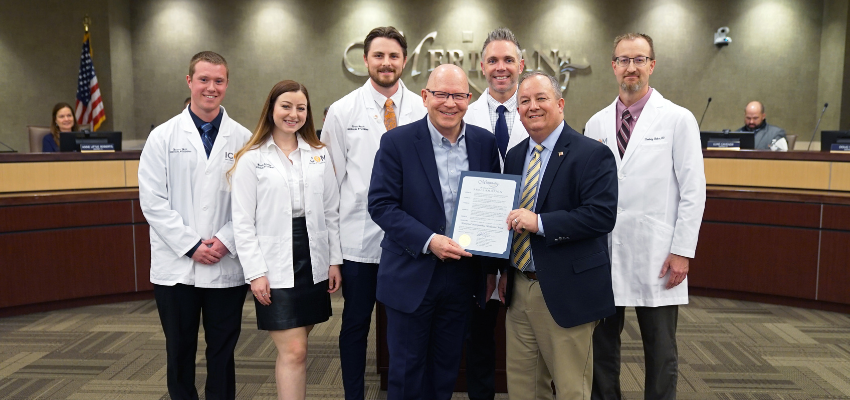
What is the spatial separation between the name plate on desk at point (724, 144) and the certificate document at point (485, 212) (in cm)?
427

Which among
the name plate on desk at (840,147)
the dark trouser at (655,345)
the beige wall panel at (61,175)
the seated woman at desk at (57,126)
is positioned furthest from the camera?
the seated woman at desk at (57,126)

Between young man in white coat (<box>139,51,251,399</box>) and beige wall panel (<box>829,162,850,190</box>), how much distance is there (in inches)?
190

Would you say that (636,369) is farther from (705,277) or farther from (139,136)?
(139,136)

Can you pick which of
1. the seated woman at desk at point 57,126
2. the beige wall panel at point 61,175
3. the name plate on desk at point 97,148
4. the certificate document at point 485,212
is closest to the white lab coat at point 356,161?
the certificate document at point 485,212

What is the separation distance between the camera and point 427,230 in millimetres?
2156

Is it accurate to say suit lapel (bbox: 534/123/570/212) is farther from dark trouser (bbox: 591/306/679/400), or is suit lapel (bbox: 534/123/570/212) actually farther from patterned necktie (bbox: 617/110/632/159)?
dark trouser (bbox: 591/306/679/400)

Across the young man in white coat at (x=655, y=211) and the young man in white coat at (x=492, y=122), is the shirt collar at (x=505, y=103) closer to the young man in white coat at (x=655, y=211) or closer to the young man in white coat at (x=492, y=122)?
the young man in white coat at (x=492, y=122)

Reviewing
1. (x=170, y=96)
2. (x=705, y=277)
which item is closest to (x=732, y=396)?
(x=705, y=277)

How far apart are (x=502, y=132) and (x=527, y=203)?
2.51 ft

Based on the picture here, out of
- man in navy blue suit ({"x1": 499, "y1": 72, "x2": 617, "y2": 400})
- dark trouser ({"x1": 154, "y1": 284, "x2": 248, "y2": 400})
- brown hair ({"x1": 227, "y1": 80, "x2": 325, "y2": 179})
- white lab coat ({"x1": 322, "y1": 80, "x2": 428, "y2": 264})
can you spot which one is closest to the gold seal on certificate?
man in navy blue suit ({"x1": 499, "y1": 72, "x2": 617, "y2": 400})

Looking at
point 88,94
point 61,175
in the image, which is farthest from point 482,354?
point 88,94

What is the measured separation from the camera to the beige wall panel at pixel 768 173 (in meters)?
5.11

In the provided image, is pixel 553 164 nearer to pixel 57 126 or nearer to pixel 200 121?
pixel 200 121

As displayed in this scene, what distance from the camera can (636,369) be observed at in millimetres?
3760
